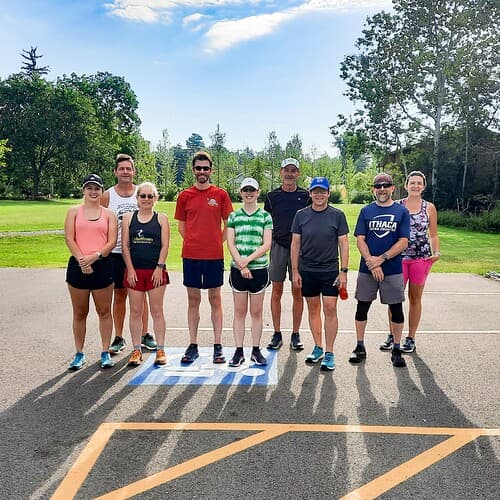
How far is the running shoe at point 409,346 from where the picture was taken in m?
5.11

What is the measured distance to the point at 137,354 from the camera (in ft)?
15.3

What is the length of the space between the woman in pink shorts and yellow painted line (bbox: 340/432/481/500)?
194 centimetres

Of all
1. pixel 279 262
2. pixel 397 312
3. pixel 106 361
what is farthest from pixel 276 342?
pixel 106 361

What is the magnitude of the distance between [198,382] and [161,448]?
3.72 feet

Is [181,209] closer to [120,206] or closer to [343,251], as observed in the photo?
[120,206]

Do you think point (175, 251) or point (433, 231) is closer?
point (433, 231)

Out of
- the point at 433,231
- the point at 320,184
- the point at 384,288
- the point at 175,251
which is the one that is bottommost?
the point at 175,251

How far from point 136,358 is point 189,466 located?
6.35ft

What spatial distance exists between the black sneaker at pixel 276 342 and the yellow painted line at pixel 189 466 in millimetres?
1871

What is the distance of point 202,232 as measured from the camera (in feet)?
15.1

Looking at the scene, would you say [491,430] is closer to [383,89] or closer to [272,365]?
[272,365]

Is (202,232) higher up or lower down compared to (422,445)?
higher up

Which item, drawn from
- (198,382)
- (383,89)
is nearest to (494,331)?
(198,382)

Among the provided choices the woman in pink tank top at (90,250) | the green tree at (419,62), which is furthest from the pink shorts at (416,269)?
the green tree at (419,62)
